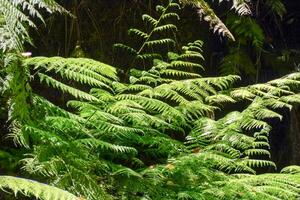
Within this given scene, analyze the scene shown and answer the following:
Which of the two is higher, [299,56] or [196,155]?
[299,56]

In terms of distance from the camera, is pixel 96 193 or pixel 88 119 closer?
pixel 96 193

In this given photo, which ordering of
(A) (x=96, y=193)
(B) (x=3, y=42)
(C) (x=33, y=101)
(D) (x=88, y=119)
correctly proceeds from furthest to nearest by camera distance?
(D) (x=88, y=119) < (C) (x=33, y=101) < (A) (x=96, y=193) < (B) (x=3, y=42)

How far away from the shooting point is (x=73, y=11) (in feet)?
8.99

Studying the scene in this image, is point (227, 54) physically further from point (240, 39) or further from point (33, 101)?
point (33, 101)

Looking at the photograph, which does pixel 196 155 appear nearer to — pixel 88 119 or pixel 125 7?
pixel 88 119

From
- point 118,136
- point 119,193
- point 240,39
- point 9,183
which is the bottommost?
point 119,193

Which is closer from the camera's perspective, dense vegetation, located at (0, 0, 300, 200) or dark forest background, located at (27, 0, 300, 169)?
dense vegetation, located at (0, 0, 300, 200)

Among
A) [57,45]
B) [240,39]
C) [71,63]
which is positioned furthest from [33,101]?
[240,39]

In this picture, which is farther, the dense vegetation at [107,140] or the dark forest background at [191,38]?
the dark forest background at [191,38]

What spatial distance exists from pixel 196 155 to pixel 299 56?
1488mm

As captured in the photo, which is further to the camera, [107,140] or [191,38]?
[191,38]

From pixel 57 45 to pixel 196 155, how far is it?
125cm

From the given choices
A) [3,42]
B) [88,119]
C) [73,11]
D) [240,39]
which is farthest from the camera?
[240,39]

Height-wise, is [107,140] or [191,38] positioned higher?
[191,38]
